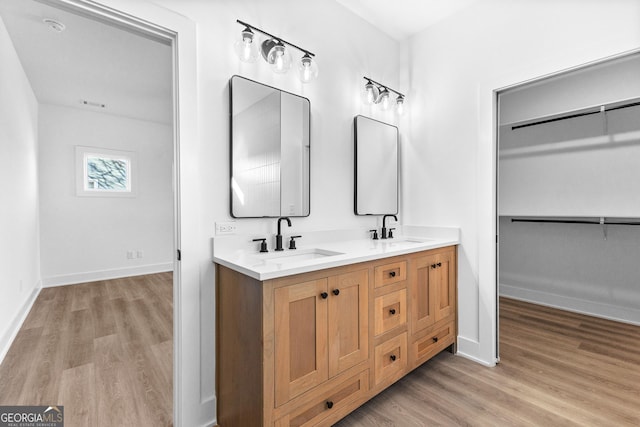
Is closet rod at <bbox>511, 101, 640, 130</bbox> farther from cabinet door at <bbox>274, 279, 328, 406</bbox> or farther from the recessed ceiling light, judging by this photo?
the recessed ceiling light

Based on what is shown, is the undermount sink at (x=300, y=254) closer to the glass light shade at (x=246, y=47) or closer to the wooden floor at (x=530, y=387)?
the wooden floor at (x=530, y=387)

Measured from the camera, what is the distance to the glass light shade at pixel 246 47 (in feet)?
5.61

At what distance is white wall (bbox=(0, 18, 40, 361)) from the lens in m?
2.52

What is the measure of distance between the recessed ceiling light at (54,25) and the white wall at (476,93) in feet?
10.1

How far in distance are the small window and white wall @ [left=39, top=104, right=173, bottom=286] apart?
81 mm

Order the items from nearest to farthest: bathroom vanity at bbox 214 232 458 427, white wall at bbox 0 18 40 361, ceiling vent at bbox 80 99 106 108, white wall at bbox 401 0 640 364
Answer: bathroom vanity at bbox 214 232 458 427
white wall at bbox 401 0 640 364
white wall at bbox 0 18 40 361
ceiling vent at bbox 80 99 106 108

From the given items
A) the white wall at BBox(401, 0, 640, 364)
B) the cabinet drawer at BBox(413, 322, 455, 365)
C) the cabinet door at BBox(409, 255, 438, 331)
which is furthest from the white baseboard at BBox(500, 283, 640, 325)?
the cabinet door at BBox(409, 255, 438, 331)

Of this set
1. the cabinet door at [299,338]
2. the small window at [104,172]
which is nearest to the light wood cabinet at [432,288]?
the cabinet door at [299,338]

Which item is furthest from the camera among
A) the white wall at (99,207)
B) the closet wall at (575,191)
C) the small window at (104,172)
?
the small window at (104,172)

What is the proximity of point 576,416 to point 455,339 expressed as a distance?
2.76 ft

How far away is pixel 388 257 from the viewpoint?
180 cm

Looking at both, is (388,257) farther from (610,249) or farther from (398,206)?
(610,249)

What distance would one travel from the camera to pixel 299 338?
1376mm

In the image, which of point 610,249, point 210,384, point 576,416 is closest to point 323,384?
point 210,384
